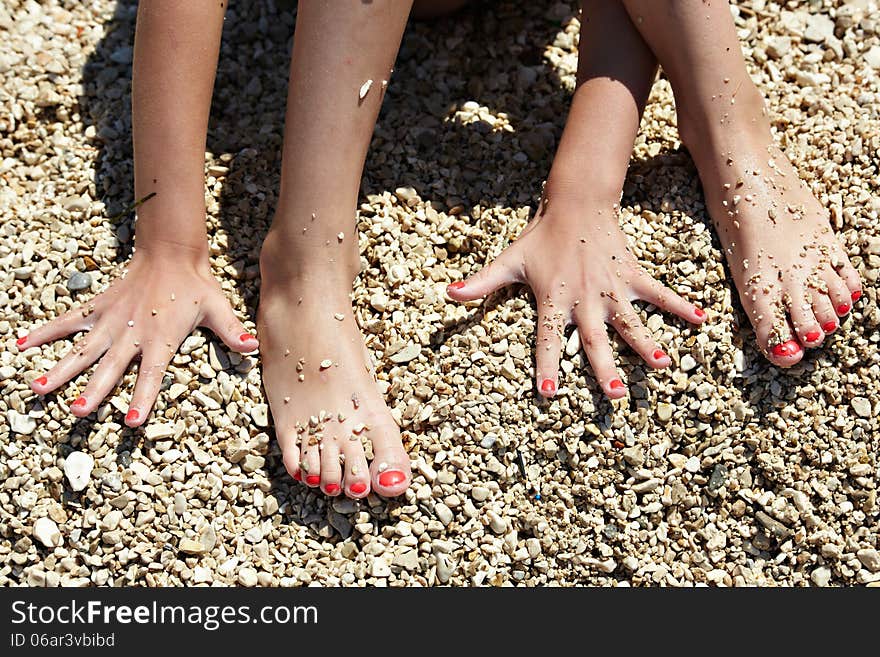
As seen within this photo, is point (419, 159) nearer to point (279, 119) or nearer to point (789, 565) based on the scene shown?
point (279, 119)

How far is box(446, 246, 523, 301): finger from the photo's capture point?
2162mm

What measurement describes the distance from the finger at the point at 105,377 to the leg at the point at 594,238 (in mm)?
664

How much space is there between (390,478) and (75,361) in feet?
2.21

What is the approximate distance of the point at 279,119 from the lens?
254 centimetres

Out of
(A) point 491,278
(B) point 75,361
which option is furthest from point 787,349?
(B) point 75,361

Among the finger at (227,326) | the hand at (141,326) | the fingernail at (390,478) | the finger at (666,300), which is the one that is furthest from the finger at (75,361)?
the finger at (666,300)

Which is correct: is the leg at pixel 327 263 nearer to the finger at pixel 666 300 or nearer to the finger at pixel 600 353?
the finger at pixel 600 353

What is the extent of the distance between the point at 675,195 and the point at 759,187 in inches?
7.3

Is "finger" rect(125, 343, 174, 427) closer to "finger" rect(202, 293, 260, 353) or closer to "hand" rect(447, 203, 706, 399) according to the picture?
"finger" rect(202, 293, 260, 353)

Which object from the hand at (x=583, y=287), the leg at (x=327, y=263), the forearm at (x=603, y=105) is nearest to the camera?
the leg at (x=327, y=263)

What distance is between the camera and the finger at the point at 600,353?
2.10 metres

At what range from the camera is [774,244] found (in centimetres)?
219

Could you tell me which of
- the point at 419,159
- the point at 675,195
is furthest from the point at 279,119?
the point at 675,195

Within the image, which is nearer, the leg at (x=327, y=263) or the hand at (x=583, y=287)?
the leg at (x=327, y=263)
